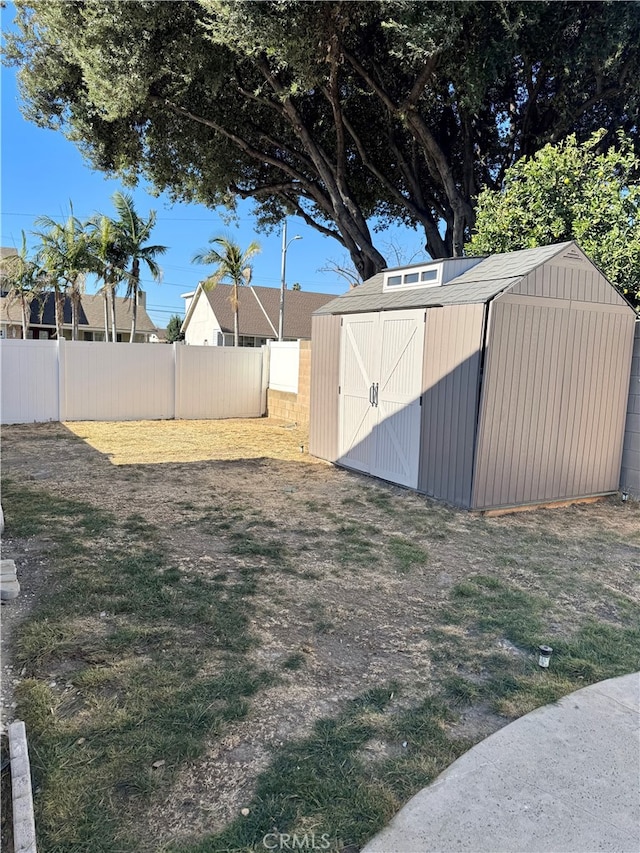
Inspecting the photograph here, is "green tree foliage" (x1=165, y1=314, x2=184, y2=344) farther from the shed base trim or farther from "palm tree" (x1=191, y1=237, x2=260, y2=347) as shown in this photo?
the shed base trim

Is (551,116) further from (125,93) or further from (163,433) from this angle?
(163,433)

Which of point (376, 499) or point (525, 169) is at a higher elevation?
point (525, 169)

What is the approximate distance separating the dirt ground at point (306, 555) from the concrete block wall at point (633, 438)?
0.41 m

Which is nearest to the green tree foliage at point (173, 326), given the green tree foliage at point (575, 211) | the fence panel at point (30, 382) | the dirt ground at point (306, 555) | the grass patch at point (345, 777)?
the fence panel at point (30, 382)

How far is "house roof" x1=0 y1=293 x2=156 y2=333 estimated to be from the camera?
22766 millimetres

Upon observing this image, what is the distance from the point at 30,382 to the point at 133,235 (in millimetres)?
8819

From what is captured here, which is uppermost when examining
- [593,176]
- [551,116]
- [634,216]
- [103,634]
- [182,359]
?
[551,116]

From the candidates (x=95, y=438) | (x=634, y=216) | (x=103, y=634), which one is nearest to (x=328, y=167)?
(x=634, y=216)

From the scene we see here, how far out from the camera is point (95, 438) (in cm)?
965

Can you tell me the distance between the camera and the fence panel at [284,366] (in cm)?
1192

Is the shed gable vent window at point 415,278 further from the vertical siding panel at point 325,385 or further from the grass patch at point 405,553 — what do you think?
the grass patch at point 405,553

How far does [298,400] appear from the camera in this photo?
37.7 feet

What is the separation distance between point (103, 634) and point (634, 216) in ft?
25.4

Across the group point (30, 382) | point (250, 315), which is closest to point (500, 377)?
point (30, 382)
